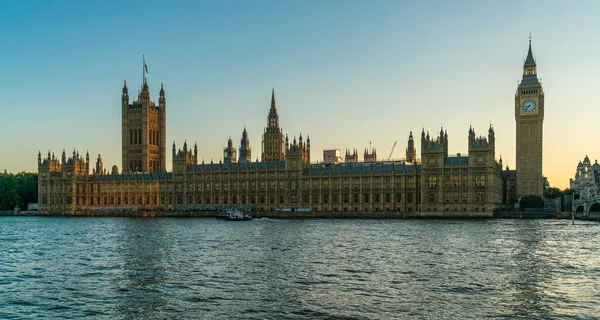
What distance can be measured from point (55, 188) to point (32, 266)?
5495 inches

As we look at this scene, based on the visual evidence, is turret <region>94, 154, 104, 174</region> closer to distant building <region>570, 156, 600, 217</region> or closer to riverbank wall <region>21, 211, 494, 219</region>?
riverbank wall <region>21, 211, 494, 219</region>

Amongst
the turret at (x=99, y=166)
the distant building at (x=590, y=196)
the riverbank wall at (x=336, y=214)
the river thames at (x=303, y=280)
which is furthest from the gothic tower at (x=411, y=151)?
the river thames at (x=303, y=280)

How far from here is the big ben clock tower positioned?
153125 millimetres

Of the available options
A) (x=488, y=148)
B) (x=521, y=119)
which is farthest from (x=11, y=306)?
(x=521, y=119)

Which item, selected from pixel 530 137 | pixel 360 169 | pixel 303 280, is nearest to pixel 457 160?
pixel 360 169

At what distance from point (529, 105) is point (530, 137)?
8.33 meters

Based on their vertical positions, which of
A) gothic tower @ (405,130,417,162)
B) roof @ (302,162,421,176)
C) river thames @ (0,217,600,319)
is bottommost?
river thames @ (0,217,600,319)

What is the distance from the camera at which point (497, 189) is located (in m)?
144

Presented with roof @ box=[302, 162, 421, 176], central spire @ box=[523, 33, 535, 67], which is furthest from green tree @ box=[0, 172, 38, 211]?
central spire @ box=[523, 33, 535, 67]

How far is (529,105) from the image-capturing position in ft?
513

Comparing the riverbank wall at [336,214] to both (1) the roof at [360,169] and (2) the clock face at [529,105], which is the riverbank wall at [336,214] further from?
(2) the clock face at [529,105]

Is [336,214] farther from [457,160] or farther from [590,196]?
[590,196]

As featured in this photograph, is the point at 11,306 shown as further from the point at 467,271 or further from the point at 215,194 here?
the point at 215,194

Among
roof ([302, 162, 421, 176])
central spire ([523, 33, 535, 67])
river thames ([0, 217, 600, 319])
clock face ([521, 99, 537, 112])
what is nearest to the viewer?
river thames ([0, 217, 600, 319])
